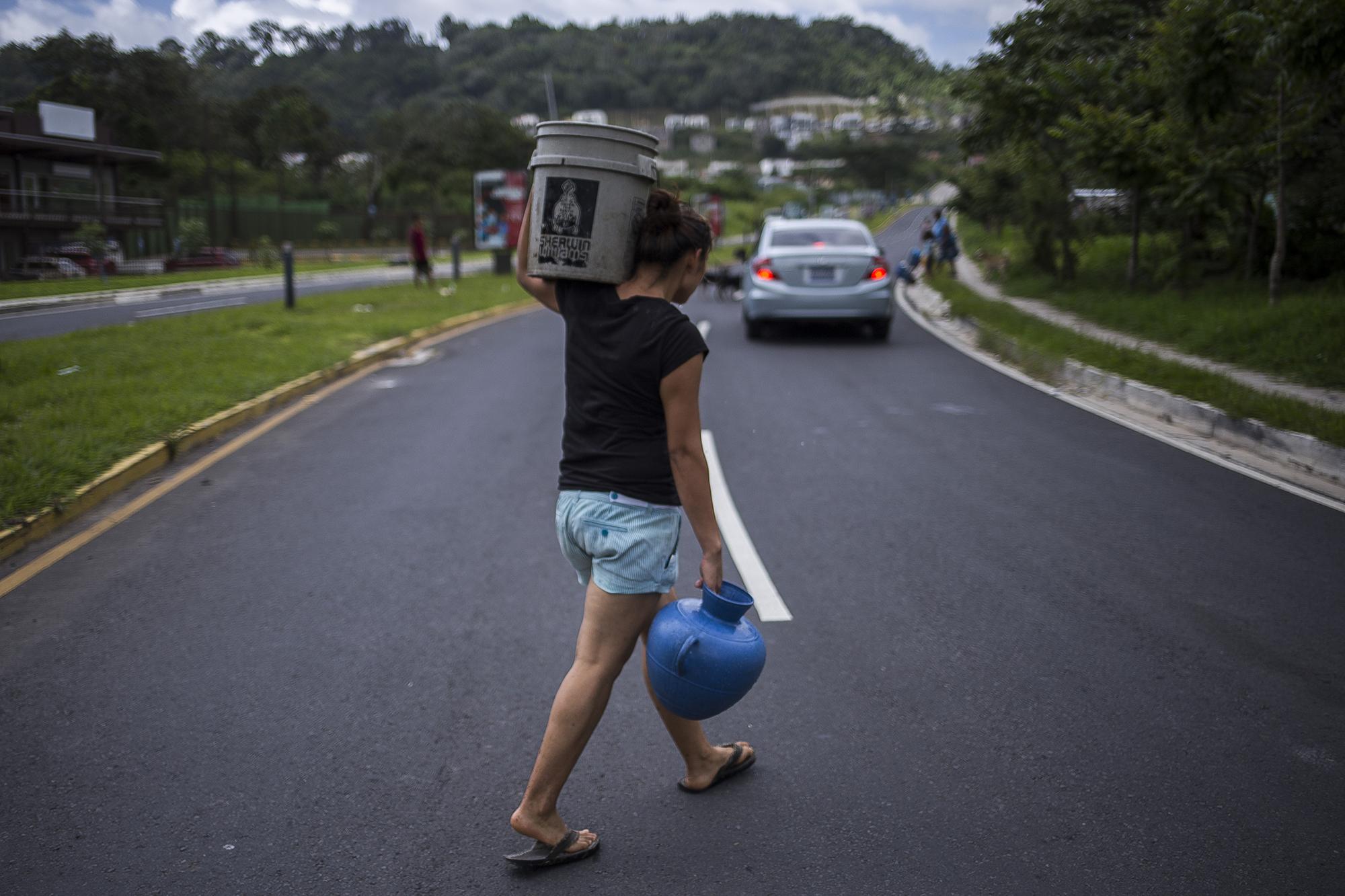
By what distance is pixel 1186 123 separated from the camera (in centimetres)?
1538

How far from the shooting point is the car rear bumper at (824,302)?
49.2 feet

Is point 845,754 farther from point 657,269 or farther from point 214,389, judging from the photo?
point 214,389

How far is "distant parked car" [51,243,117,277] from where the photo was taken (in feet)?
39.5

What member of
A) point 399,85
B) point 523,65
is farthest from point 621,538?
point 523,65

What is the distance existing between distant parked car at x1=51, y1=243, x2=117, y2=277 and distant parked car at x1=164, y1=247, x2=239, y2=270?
21.0 meters

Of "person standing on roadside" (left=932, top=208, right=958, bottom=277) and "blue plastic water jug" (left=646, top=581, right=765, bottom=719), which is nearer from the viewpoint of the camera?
"blue plastic water jug" (left=646, top=581, right=765, bottom=719)

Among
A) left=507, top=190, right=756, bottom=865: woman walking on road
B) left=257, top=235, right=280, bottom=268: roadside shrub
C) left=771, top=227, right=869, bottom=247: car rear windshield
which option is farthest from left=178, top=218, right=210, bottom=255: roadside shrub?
left=507, top=190, right=756, bottom=865: woman walking on road

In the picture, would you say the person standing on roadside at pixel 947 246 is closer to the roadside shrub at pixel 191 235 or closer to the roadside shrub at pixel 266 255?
the roadside shrub at pixel 266 255

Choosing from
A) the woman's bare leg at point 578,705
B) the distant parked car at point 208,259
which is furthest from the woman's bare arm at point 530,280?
the distant parked car at point 208,259

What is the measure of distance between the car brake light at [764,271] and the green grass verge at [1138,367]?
10.1 feet

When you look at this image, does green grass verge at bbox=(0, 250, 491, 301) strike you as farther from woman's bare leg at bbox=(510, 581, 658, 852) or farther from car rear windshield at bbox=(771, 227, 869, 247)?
woman's bare leg at bbox=(510, 581, 658, 852)

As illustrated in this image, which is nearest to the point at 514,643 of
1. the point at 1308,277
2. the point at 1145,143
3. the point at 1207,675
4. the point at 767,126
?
the point at 1207,675

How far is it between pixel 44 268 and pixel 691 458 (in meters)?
10.8

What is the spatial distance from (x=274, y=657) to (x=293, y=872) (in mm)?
1663
